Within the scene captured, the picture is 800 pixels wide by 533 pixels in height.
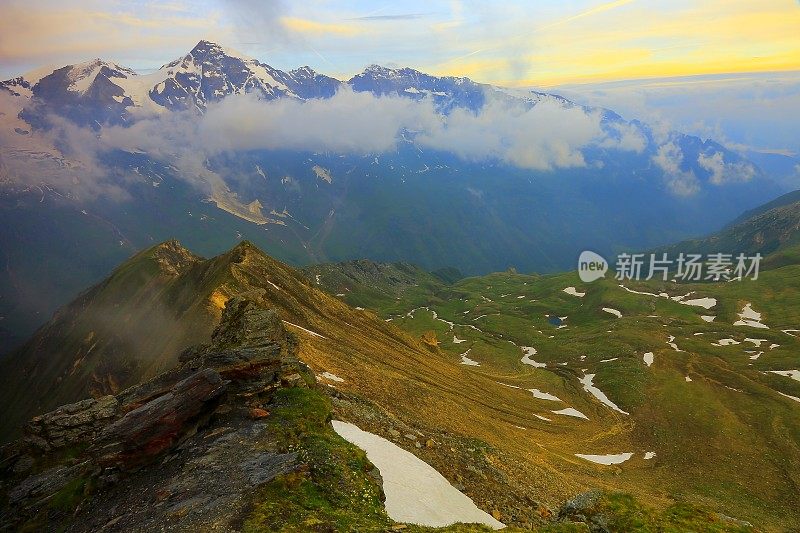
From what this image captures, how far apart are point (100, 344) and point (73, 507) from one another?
12327 centimetres

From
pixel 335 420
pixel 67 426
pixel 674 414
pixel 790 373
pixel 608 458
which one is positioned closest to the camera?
pixel 67 426

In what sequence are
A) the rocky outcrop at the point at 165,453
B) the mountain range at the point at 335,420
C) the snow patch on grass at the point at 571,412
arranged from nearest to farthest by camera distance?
the rocky outcrop at the point at 165,453 → the mountain range at the point at 335,420 → the snow patch on grass at the point at 571,412

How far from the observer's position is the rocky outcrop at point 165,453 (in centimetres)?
2148

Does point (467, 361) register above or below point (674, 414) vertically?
below

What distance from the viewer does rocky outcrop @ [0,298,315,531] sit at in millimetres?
21484

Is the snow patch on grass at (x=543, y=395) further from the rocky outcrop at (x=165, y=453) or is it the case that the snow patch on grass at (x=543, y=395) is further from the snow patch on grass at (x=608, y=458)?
the rocky outcrop at (x=165, y=453)

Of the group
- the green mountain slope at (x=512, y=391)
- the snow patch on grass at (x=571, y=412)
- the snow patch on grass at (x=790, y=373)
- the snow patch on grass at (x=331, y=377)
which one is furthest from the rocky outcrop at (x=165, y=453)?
the snow patch on grass at (x=790, y=373)

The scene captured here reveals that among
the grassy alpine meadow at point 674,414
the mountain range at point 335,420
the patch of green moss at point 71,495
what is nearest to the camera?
the mountain range at point 335,420

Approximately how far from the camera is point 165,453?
25672 mm

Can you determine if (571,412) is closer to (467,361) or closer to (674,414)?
(674,414)

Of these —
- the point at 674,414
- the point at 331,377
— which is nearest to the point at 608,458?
the point at 674,414

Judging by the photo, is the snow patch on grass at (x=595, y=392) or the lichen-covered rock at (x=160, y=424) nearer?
the lichen-covered rock at (x=160, y=424)

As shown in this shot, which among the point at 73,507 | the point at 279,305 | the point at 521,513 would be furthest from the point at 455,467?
the point at 279,305

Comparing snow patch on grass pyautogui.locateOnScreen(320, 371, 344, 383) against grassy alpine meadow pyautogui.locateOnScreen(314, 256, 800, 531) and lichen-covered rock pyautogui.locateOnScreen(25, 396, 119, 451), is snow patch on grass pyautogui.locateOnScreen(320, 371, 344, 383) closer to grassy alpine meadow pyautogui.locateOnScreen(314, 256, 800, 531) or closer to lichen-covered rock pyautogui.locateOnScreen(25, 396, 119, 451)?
lichen-covered rock pyautogui.locateOnScreen(25, 396, 119, 451)
